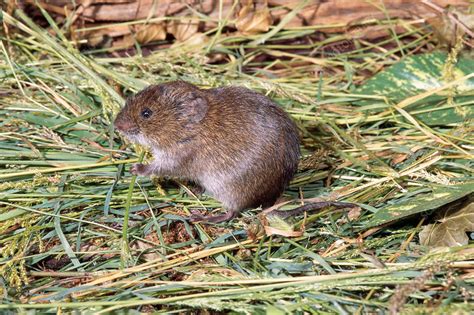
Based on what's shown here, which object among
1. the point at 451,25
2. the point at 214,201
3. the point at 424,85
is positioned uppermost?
the point at 451,25

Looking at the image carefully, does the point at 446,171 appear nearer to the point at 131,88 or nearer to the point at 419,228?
the point at 419,228

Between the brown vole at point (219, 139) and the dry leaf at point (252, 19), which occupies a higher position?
the dry leaf at point (252, 19)

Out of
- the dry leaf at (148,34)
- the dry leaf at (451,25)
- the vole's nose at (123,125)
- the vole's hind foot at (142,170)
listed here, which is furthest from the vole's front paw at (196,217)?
the dry leaf at (451,25)

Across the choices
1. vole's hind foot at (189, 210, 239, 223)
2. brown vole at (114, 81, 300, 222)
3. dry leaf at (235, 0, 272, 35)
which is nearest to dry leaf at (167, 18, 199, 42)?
dry leaf at (235, 0, 272, 35)

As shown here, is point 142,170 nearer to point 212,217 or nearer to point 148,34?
point 212,217

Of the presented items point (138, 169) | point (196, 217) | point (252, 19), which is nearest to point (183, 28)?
point (252, 19)

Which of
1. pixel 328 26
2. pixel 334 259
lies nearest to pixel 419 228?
pixel 334 259

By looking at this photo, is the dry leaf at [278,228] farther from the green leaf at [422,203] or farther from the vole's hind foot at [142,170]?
the vole's hind foot at [142,170]
